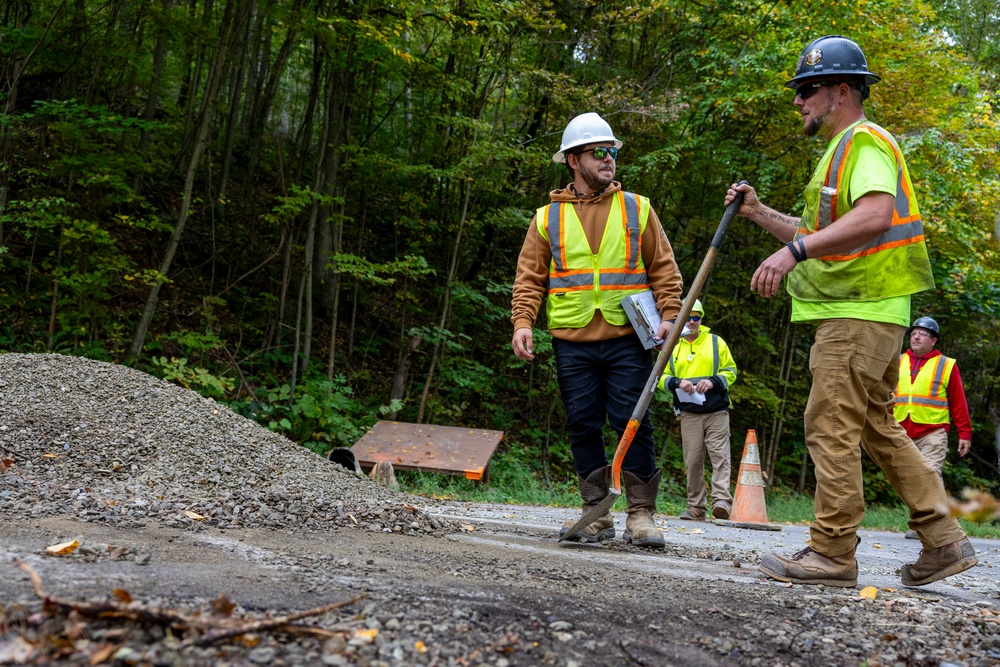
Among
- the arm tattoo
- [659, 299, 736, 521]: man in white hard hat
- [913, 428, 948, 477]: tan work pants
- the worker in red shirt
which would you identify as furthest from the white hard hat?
[913, 428, 948, 477]: tan work pants

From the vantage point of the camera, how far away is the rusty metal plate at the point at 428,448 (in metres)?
9.86

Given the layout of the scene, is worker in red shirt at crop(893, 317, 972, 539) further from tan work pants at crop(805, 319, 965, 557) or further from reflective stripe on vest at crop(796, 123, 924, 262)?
reflective stripe on vest at crop(796, 123, 924, 262)

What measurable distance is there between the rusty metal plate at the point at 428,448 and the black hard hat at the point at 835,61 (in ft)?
22.0

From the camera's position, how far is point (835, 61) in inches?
152

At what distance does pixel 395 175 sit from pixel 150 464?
8817mm

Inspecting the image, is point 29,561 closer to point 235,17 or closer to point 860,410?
point 860,410


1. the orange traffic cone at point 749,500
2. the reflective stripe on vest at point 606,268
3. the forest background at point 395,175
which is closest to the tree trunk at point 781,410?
the forest background at point 395,175

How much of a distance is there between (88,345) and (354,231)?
16.6 ft

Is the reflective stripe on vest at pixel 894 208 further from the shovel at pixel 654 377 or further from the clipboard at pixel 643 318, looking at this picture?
the clipboard at pixel 643 318

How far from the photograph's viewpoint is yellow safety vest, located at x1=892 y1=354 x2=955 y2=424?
343 inches

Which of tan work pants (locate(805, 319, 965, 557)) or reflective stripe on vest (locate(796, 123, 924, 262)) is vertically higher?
reflective stripe on vest (locate(796, 123, 924, 262))

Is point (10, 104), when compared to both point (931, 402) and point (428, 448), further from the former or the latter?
point (931, 402)

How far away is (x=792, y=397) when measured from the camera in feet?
59.7

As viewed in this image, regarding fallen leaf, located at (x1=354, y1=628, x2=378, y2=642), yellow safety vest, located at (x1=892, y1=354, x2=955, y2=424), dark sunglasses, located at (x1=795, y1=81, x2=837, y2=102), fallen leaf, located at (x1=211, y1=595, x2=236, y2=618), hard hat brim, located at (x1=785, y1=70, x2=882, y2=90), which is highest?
hard hat brim, located at (x1=785, y1=70, x2=882, y2=90)
